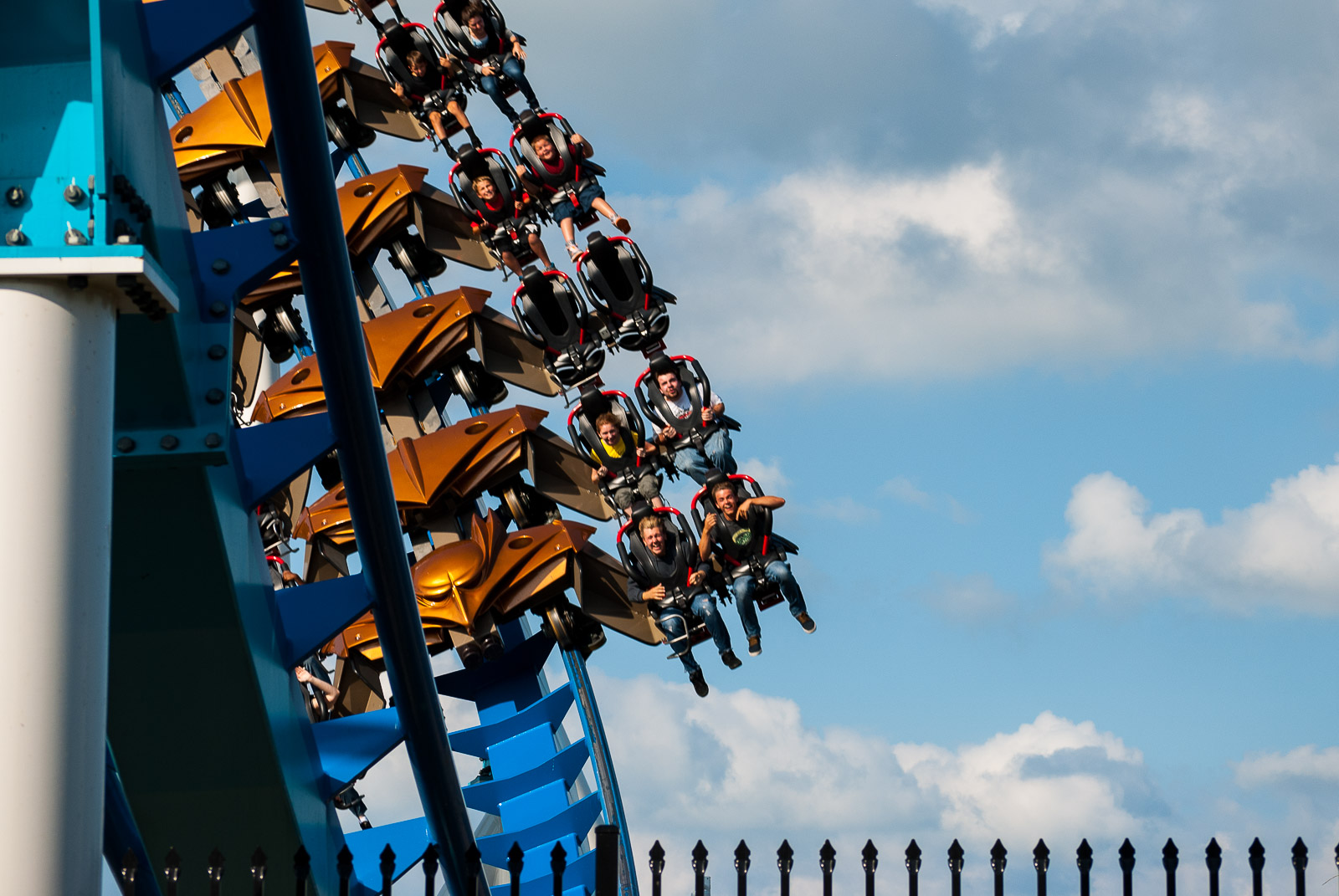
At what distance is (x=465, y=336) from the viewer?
14.1 metres

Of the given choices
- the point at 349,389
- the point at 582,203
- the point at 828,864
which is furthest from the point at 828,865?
the point at 582,203

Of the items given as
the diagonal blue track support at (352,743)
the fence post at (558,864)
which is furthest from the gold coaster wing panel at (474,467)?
the fence post at (558,864)

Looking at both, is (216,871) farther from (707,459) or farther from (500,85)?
(500,85)

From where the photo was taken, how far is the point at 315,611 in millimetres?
7289

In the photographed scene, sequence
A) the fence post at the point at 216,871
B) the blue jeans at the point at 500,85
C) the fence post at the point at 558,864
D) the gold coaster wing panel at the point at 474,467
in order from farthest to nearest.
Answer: the blue jeans at the point at 500,85, the gold coaster wing panel at the point at 474,467, the fence post at the point at 216,871, the fence post at the point at 558,864

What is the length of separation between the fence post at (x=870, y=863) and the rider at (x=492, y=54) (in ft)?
36.5

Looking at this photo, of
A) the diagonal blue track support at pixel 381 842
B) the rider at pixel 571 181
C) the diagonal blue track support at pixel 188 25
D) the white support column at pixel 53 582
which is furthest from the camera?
the rider at pixel 571 181

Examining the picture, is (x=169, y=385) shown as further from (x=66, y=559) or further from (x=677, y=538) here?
(x=677, y=538)

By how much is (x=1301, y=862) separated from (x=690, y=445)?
27.3ft

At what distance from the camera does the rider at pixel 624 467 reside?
1326 centimetres

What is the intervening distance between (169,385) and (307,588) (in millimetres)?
1770

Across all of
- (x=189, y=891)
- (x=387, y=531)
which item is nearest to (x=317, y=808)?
(x=189, y=891)

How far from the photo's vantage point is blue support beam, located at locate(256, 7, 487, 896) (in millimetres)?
6043

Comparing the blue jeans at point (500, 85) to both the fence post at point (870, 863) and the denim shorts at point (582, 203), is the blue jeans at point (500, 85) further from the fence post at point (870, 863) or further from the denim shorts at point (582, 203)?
the fence post at point (870, 863)
